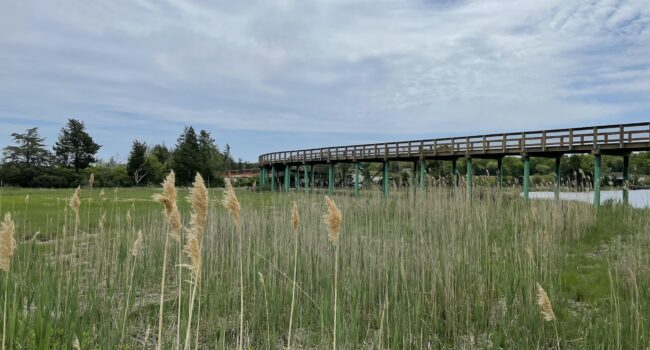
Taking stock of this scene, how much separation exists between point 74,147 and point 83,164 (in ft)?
9.04

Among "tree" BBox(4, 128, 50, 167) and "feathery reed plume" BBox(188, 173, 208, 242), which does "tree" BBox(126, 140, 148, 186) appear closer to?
"tree" BBox(4, 128, 50, 167)

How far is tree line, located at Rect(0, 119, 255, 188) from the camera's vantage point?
50625 millimetres

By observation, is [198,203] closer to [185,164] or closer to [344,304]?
[344,304]

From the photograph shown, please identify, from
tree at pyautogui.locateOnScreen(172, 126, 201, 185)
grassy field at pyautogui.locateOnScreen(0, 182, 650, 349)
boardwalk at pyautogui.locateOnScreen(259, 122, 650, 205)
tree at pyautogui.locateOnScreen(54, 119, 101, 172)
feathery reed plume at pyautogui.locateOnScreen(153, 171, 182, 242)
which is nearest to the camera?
feathery reed plume at pyautogui.locateOnScreen(153, 171, 182, 242)

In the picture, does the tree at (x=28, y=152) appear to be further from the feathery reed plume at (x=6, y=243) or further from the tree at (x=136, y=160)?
the feathery reed plume at (x=6, y=243)

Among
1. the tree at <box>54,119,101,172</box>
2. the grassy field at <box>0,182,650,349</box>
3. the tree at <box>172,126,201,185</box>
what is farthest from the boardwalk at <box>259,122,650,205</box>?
the tree at <box>54,119,101,172</box>

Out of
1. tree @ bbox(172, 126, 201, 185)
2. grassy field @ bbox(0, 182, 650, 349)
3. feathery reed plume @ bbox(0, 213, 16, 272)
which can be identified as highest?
tree @ bbox(172, 126, 201, 185)

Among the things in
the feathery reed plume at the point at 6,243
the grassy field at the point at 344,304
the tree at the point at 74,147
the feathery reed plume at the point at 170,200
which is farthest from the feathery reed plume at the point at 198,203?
the tree at the point at 74,147

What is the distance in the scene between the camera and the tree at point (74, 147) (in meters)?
60.8

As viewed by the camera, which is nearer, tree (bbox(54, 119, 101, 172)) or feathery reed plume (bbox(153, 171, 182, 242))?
feathery reed plume (bbox(153, 171, 182, 242))

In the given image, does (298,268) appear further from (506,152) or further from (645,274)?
(506,152)

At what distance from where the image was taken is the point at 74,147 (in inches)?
2413

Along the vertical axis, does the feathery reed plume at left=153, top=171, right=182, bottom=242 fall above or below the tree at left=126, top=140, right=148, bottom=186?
below

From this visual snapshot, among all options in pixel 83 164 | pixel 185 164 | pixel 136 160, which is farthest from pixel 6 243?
pixel 83 164
